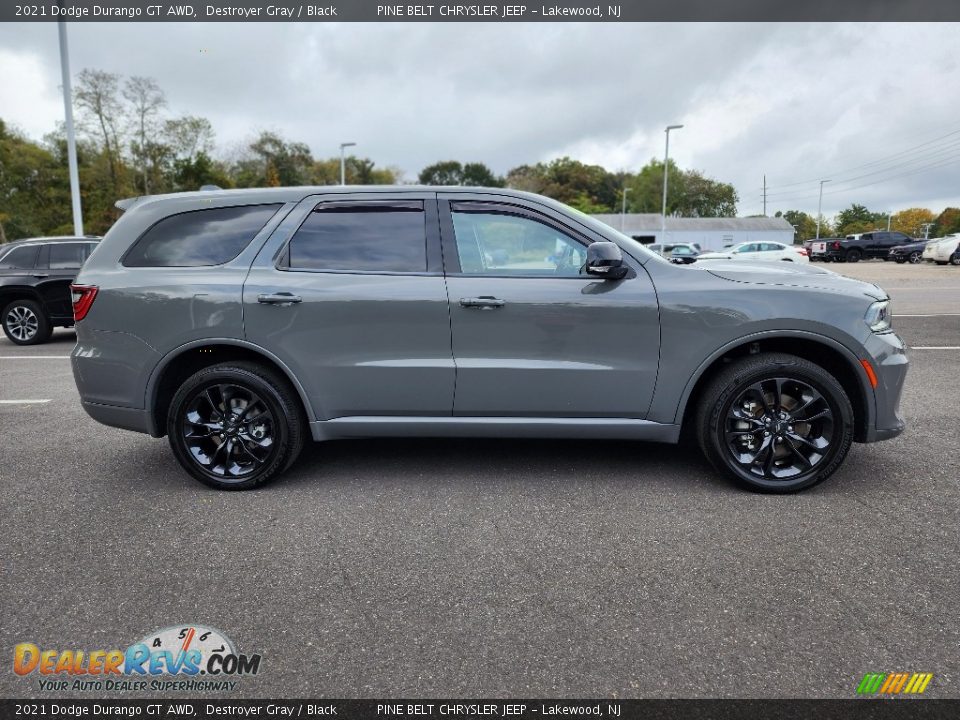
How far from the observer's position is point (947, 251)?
103 feet

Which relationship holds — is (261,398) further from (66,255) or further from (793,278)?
(66,255)

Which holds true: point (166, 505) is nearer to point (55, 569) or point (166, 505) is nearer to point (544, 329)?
point (55, 569)

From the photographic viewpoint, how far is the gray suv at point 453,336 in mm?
3631

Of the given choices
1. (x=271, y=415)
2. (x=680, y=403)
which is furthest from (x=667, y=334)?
(x=271, y=415)

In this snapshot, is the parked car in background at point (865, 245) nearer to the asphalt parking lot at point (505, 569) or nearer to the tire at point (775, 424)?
the asphalt parking lot at point (505, 569)

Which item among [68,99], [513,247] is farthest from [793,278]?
[68,99]

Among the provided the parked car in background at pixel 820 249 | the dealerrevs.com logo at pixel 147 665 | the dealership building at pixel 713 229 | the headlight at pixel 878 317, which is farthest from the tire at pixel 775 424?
the dealership building at pixel 713 229

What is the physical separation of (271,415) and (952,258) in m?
37.2

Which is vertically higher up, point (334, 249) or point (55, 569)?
point (334, 249)

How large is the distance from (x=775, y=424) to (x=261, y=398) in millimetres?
3024

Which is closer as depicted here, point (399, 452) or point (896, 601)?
point (896, 601)

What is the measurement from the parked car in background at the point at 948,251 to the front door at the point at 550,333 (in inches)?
1407

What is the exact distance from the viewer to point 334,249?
3830 millimetres

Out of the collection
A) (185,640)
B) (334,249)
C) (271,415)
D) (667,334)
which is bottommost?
(185,640)
